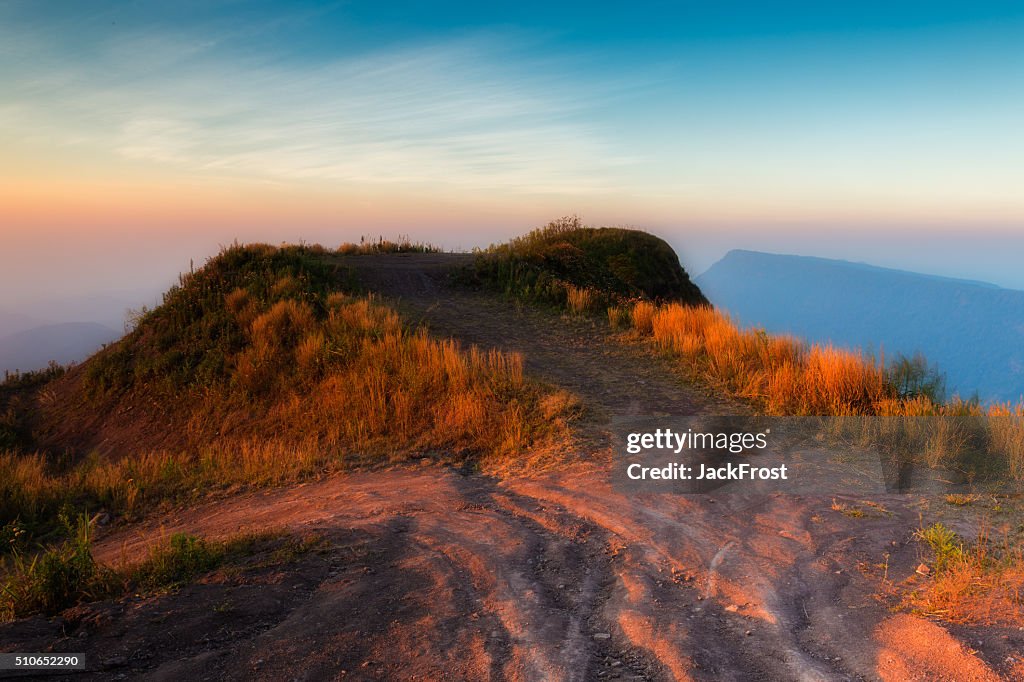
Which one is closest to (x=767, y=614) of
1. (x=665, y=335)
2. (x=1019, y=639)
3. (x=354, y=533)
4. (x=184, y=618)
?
(x=1019, y=639)

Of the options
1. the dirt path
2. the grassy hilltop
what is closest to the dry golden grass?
the grassy hilltop

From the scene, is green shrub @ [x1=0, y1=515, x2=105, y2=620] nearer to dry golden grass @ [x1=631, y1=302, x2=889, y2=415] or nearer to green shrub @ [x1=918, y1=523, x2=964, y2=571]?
green shrub @ [x1=918, y1=523, x2=964, y2=571]

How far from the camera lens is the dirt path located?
345 centimetres

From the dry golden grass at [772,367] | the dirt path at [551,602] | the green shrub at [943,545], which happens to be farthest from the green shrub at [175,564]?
the dry golden grass at [772,367]

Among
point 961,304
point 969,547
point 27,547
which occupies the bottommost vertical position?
point 961,304

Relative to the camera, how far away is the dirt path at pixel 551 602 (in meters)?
3.45

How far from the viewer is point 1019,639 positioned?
3.52 m

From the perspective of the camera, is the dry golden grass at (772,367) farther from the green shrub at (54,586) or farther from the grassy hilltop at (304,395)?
the green shrub at (54,586)

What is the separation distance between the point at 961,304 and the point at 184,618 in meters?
231

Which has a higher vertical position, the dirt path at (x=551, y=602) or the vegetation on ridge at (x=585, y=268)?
the vegetation on ridge at (x=585, y=268)

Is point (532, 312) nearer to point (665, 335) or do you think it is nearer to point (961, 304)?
point (665, 335)

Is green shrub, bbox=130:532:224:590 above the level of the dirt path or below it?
above

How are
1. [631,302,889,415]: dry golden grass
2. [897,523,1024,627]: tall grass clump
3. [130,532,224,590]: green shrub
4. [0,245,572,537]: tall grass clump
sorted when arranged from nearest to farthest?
[897,523,1024,627]: tall grass clump
[130,532,224,590]: green shrub
[0,245,572,537]: tall grass clump
[631,302,889,415]: dry golden grass

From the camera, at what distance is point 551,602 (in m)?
4.16
